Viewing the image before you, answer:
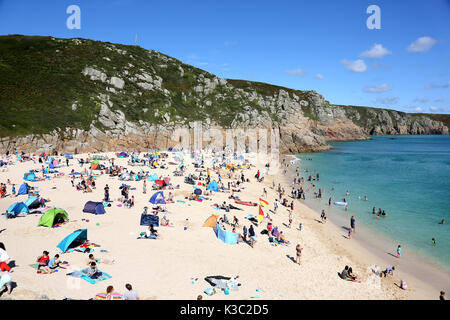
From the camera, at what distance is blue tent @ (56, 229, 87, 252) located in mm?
12583

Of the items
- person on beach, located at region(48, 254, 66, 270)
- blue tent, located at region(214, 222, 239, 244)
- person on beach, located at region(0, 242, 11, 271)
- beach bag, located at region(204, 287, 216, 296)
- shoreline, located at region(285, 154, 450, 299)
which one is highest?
person on beach, located at region(0, 242, 11, 271)

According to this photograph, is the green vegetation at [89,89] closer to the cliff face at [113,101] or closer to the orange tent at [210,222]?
the cliff face at [113,101]

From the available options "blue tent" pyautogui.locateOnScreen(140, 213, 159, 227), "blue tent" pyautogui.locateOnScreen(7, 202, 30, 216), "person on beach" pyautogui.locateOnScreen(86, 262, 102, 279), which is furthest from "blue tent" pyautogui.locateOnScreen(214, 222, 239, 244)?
"blue tent" pyautogui.locateOnScreen(7, 202, 30, 216)

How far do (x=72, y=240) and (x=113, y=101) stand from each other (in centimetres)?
5241

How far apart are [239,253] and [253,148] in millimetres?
56076

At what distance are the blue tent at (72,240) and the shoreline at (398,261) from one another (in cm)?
1632

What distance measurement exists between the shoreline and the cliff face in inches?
1794

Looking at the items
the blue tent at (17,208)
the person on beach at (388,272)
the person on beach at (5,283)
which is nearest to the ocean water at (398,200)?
the person on beach at (388,272)

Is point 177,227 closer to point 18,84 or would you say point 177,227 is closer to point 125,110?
point 125,110

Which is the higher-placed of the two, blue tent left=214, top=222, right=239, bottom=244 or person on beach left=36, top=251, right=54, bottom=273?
person on beach left=36, top=251, right=54, bottom=273

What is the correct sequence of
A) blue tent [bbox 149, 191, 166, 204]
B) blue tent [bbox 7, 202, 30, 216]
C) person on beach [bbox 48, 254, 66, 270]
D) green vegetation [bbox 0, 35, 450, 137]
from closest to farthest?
person on beach [bbox 48, 254, 66, 270] → blue tent [bbox 7, 202, 30, 216] → blue tent [bbox 149, 191, 166, 204] → green vegetation [bbox 0, 35, 450, 137]

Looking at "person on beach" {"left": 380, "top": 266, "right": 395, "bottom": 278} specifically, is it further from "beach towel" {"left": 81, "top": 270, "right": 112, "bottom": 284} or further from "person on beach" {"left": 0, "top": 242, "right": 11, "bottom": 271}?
"person on beach" {"left": 0, "top": 242, "right": 11, "bottom": 271}

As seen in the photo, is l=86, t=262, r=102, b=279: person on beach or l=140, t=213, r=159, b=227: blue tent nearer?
l=86, t=262, r=102, b=279: person on beach

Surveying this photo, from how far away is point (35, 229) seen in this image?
1468 cm
